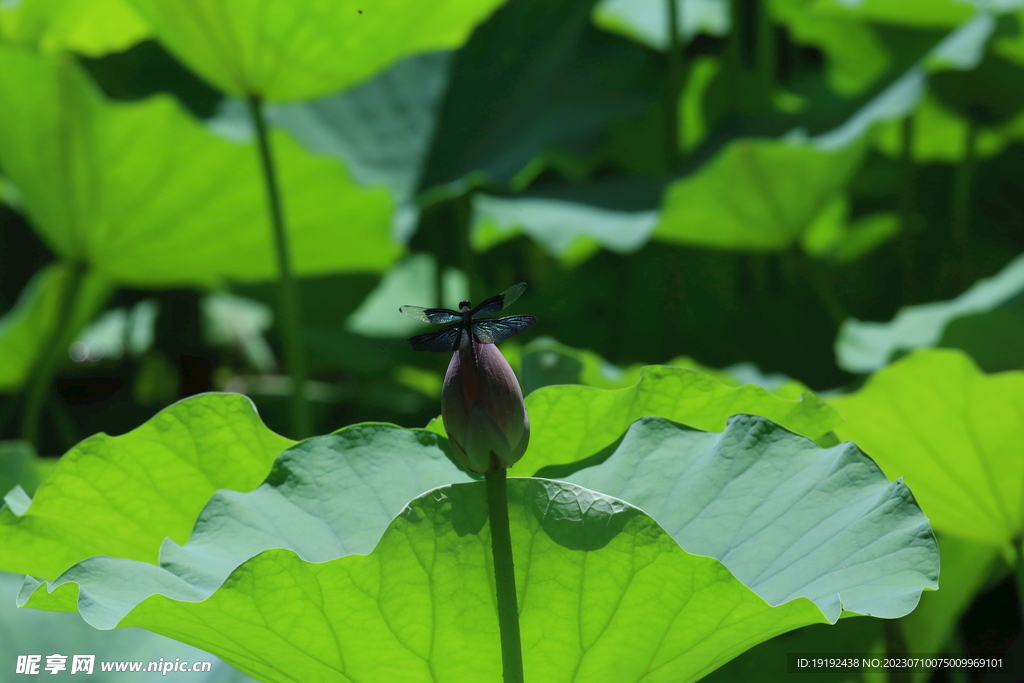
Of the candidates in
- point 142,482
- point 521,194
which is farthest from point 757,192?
point 142,482

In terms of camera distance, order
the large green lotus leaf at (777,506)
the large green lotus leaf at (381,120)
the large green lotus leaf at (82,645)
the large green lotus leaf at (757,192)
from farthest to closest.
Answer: the large green lotus leaf at (381,120)
the large green lotus leaf at (757,192)
the large green lotus leaf at (82,645)
the large green lotus leaf at (777,506)

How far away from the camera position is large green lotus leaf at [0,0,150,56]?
1.27 metres

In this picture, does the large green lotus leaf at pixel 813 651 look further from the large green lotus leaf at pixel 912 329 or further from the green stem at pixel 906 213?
the green stem at pixel 906 213

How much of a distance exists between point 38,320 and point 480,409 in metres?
1.09

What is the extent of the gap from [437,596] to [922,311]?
91cm

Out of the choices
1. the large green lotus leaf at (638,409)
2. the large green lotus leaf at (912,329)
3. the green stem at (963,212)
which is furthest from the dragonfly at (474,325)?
the green stem at (963,212)

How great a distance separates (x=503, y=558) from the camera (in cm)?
42

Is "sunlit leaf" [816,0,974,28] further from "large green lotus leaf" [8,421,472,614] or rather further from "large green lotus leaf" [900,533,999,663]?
"large green lotus leaf" [8,421,472,614]

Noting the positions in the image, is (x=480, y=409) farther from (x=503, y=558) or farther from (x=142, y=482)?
(x=142, y=482)

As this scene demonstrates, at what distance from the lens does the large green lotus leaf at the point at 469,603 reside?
45 centimetres

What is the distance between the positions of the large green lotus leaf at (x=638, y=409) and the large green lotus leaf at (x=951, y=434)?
102 millimetres

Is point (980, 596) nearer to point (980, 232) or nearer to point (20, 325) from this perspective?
point (980, 232)

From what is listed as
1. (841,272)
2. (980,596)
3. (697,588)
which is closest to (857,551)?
(697,588)

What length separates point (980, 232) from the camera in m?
1.77
